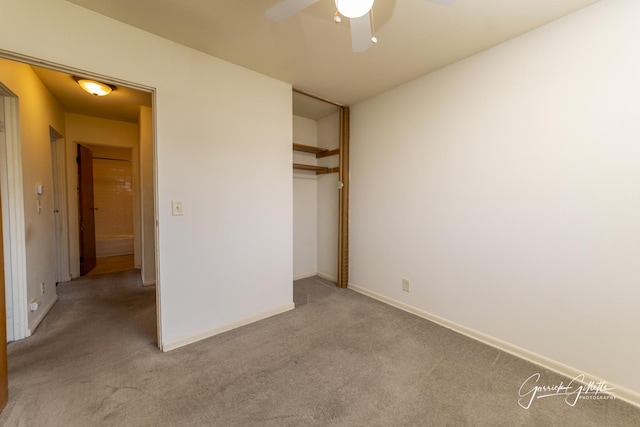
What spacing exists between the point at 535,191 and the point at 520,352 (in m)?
1.24

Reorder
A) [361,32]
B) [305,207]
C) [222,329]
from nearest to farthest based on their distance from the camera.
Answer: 1. [361,32]
2. [222,329]
3. [305,207]

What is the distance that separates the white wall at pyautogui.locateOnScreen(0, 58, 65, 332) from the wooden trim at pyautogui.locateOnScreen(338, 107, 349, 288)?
9.92 ft

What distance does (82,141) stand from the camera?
3.82 meters

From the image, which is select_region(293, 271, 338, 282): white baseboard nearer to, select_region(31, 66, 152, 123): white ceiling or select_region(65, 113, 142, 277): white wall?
select_region(65, 113, 142, 277): white wall

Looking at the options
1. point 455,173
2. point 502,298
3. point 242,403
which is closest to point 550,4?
point 455,173

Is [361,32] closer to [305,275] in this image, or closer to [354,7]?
[354,7]

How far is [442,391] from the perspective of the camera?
161 centimetres

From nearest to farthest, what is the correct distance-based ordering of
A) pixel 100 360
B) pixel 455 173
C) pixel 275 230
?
pixel 100 360
pixel 455 173
pixel 275 230

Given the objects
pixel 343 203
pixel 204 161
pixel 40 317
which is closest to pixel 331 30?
pixel 204 161

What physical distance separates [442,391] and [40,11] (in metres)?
3.40

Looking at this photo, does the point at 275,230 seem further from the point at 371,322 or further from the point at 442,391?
the point at 442,391

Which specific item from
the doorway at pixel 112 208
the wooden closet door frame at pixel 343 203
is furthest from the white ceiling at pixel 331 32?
the doorway at pixel 112 208

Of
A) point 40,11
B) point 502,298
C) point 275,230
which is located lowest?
point 502,298

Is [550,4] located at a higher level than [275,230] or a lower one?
higher
